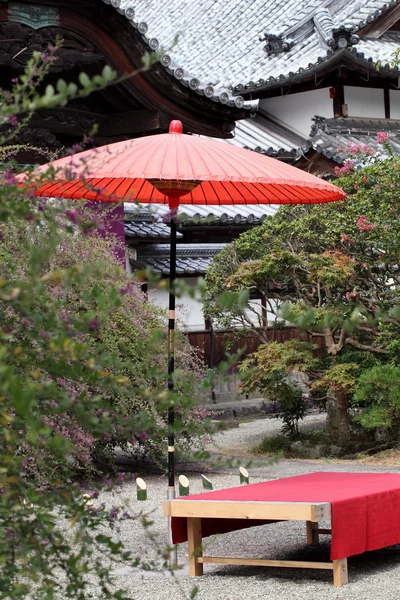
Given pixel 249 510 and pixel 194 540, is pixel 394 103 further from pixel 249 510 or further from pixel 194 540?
pixel 249 510

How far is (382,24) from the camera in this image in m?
19.9

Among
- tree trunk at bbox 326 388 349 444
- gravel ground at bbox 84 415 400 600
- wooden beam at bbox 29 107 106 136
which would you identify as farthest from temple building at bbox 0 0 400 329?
tree trunk at bbox 326 388 349 444

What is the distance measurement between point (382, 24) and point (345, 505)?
53.7 ft

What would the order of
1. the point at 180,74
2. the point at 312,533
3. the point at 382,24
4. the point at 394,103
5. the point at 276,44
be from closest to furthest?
the point at 312,533 < the point at 180,74 < the point at 394,103 < the point at 382,24 < the point at 276,44

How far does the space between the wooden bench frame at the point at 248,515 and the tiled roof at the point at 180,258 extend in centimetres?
831

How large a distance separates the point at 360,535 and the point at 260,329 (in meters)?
6.21

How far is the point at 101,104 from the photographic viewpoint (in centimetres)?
1098

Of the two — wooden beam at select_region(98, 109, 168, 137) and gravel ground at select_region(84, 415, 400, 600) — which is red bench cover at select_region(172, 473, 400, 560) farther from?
wooden beam at select_region(98, 109, 168, 137)

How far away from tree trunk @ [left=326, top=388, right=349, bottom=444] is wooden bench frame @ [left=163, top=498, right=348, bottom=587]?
5.17 meters

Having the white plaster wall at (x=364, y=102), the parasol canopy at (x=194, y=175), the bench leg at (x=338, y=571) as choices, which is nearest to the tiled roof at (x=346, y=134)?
the white plaster wall at (x=364, y=102)

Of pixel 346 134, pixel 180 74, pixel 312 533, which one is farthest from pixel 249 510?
pixel 346 134

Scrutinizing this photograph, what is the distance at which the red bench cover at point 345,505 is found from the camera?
198 inches

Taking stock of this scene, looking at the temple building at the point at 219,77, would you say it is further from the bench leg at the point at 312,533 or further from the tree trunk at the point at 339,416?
the tree trunk at the point at 339,416

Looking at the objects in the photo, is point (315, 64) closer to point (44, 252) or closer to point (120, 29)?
point (120, 29)
